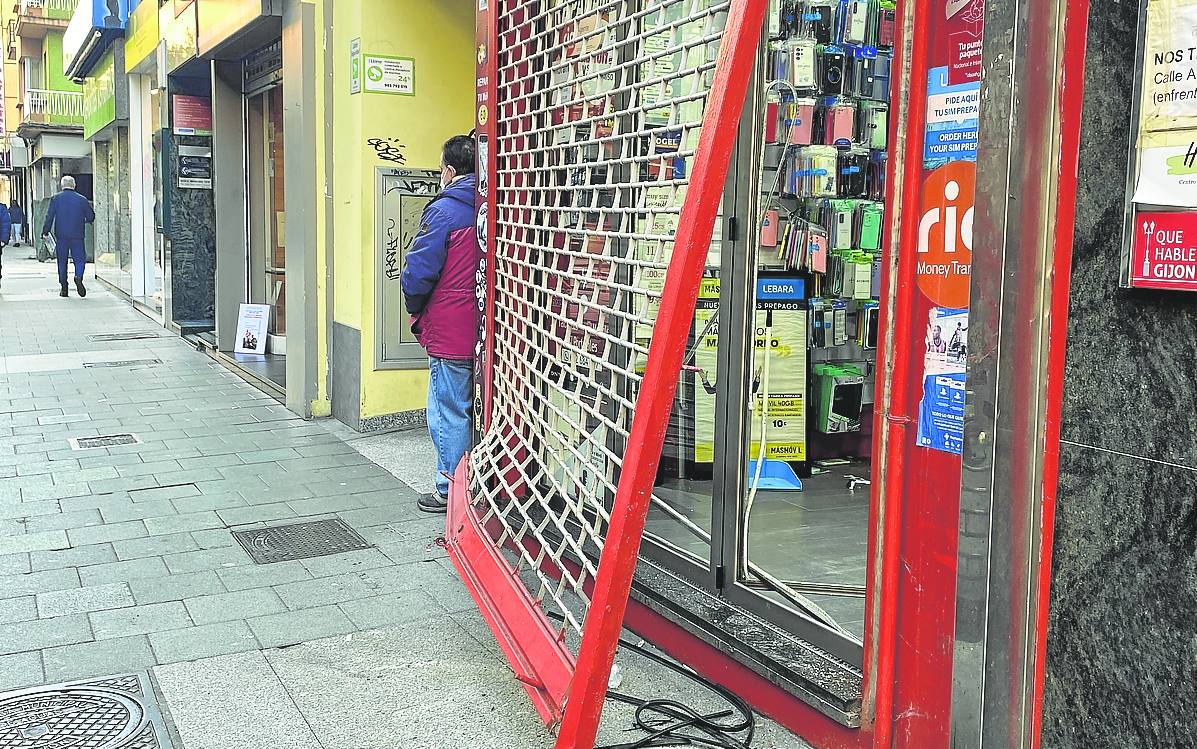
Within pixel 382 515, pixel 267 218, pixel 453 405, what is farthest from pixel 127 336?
pixel 453 405

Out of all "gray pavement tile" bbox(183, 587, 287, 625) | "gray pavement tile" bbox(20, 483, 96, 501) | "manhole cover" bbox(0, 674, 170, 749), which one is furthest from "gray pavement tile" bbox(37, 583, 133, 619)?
"gray pavement tile" bbox(20, 483, 96, 501)

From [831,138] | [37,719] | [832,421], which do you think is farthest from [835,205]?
[37,719]

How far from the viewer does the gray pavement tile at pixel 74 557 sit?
499 centimetres

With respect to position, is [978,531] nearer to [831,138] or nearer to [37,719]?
[37,719]

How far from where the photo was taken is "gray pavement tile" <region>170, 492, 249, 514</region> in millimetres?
6004

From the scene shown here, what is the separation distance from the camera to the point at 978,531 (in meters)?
2.47

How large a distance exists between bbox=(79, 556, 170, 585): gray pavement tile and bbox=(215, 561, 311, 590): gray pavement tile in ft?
0.93

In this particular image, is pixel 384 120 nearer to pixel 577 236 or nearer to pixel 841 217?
pixel 841 217

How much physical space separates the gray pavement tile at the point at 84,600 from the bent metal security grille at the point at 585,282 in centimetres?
147

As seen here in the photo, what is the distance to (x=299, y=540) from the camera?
5.46 meters

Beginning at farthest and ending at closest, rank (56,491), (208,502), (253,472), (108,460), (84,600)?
(108,460) → (253,472) → (56,491) → (208,502) → (84,600)

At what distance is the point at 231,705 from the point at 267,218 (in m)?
9.66

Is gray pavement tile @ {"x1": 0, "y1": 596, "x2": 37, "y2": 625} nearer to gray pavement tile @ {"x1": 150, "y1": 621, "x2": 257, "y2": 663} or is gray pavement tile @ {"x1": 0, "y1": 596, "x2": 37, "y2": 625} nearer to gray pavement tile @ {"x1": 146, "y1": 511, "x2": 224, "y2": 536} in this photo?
gray pavement tile @ {"x1": 150, "y1": 621, "x2": 257, "y2": 663}

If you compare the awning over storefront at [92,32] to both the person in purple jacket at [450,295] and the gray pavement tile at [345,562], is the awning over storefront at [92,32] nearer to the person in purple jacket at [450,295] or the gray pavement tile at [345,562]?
the person in purple jacket at [450,295]
